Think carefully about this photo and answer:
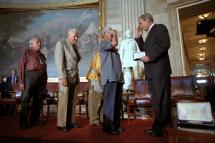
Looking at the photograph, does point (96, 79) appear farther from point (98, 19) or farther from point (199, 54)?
point (199, 54)

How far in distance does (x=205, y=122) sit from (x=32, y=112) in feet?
9.08

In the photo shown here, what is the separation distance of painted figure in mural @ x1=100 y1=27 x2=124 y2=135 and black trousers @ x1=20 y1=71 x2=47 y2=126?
1264 millimetres

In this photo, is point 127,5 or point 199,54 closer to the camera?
point 127,5

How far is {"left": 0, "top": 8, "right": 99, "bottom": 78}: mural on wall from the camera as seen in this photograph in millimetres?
6949

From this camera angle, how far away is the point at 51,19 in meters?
7.36

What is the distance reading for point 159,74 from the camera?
240 cm

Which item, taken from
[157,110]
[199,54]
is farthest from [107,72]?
[199,54]

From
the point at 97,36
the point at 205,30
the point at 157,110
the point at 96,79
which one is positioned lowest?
the point at 157,110

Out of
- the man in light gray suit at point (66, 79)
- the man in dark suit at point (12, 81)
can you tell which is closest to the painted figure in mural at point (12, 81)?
the man in dark suit at point (12, 81)

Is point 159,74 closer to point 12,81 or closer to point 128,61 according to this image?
point 128,61

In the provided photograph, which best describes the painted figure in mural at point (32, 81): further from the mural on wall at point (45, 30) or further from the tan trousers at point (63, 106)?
the mural on wall at point (45, 30)

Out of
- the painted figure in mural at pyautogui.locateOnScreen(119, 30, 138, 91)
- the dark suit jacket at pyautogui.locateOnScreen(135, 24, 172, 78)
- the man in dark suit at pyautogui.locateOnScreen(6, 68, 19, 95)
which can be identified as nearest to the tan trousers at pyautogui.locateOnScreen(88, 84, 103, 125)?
the dark suit jacket at pyautogui.locateOnScreen(135, 24, 172, 78)

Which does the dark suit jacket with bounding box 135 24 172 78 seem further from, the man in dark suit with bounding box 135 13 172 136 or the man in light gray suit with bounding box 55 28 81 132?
the man in light gray suit with bounding box 55 28 81 132

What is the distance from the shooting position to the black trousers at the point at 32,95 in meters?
3.19
